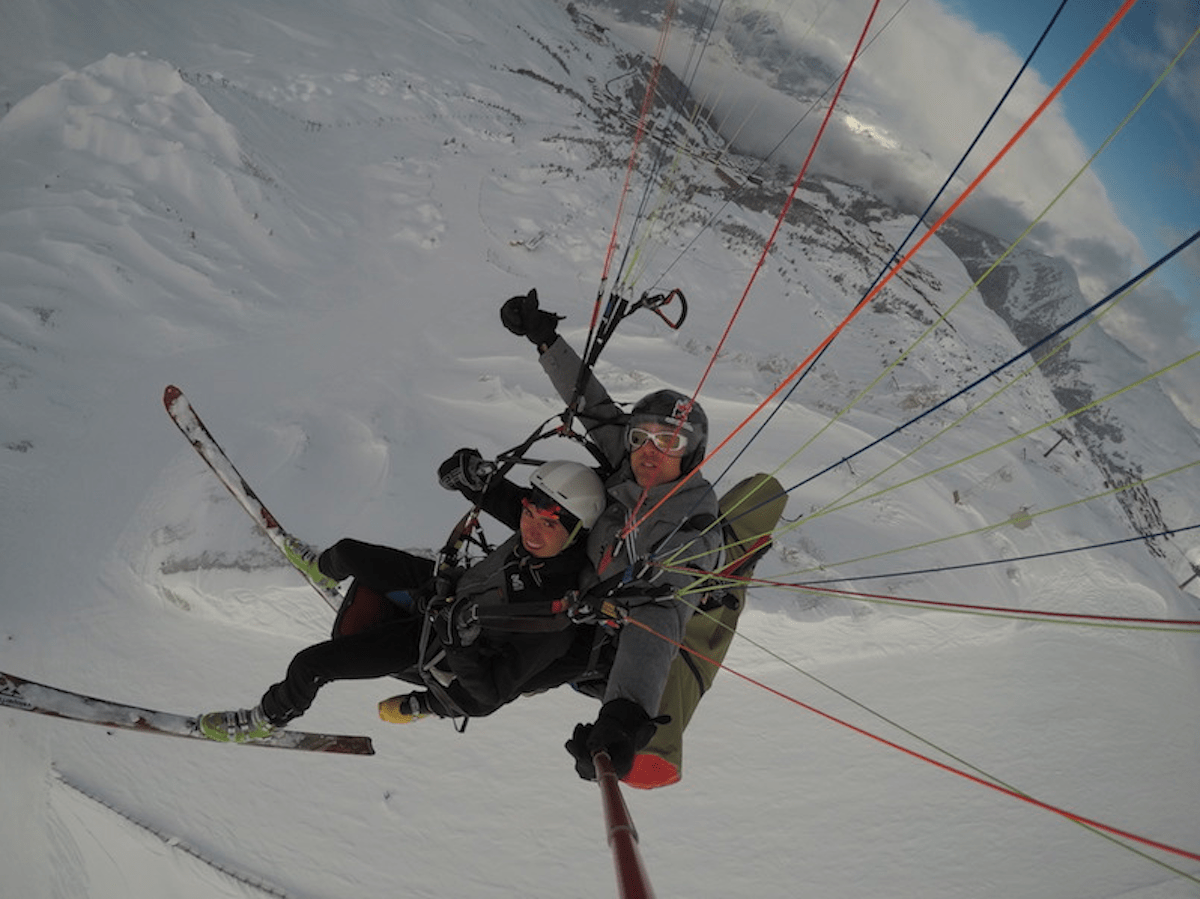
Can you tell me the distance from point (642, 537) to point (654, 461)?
42 centimetres

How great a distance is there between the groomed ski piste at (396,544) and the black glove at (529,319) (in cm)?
296

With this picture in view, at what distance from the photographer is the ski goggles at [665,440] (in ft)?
12.0

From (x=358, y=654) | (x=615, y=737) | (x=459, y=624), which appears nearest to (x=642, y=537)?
(x=459, y=624)

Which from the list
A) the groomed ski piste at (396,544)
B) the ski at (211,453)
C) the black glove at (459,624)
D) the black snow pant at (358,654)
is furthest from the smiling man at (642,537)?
the groomed ski piste at (396,544)

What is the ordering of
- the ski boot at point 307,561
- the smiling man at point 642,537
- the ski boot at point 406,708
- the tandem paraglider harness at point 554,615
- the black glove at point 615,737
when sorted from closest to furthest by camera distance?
the black glove at point 615,737
the smiling man at point 642,537
the tandem paraglider harness at point 554,615
the ski boot at point 406,708
the ski boot at point 307,561

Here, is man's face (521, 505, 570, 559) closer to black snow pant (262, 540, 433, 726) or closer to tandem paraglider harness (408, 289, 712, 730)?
tandem paraglider harness (408, 289, 712, 730)

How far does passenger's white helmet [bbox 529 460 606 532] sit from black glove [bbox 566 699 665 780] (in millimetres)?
1063

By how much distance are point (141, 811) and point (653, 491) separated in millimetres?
4982

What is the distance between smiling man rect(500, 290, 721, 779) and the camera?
109 inches

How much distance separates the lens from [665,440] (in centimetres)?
369

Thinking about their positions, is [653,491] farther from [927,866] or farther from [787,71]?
[787,71]

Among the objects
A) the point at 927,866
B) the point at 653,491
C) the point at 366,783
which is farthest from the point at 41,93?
the point at 927,866

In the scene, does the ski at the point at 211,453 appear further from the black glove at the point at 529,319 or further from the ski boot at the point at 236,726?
the black glove at the point at 529,319

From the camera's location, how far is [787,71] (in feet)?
202
